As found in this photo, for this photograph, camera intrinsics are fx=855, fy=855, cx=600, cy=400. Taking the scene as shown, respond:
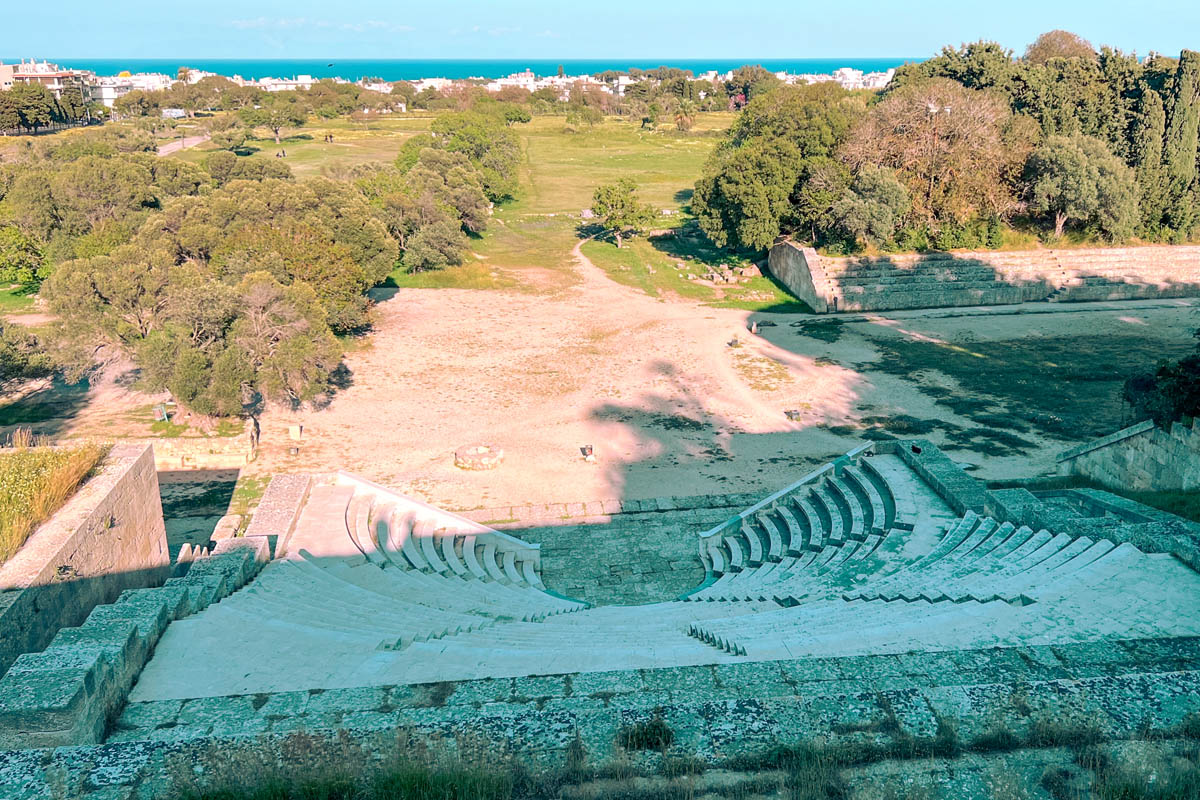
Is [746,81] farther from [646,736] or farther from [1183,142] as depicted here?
[646,736]

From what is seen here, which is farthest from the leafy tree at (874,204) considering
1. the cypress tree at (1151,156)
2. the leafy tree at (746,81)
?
the leafy tree at (746,81)

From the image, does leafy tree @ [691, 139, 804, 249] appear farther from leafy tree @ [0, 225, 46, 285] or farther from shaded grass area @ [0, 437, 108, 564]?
leafy tree @ [0, 225, 46, 285]

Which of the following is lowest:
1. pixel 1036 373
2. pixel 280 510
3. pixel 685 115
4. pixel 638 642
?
pixel 1036 373

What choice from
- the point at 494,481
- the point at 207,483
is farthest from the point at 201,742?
the point at 207,483

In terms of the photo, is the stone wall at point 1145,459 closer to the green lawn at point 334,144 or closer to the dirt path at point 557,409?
the dirt path at point 557,409

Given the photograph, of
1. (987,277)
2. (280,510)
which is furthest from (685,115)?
(280,510)

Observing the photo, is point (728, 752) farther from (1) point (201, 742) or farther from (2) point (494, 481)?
(2) point (494, 481)
